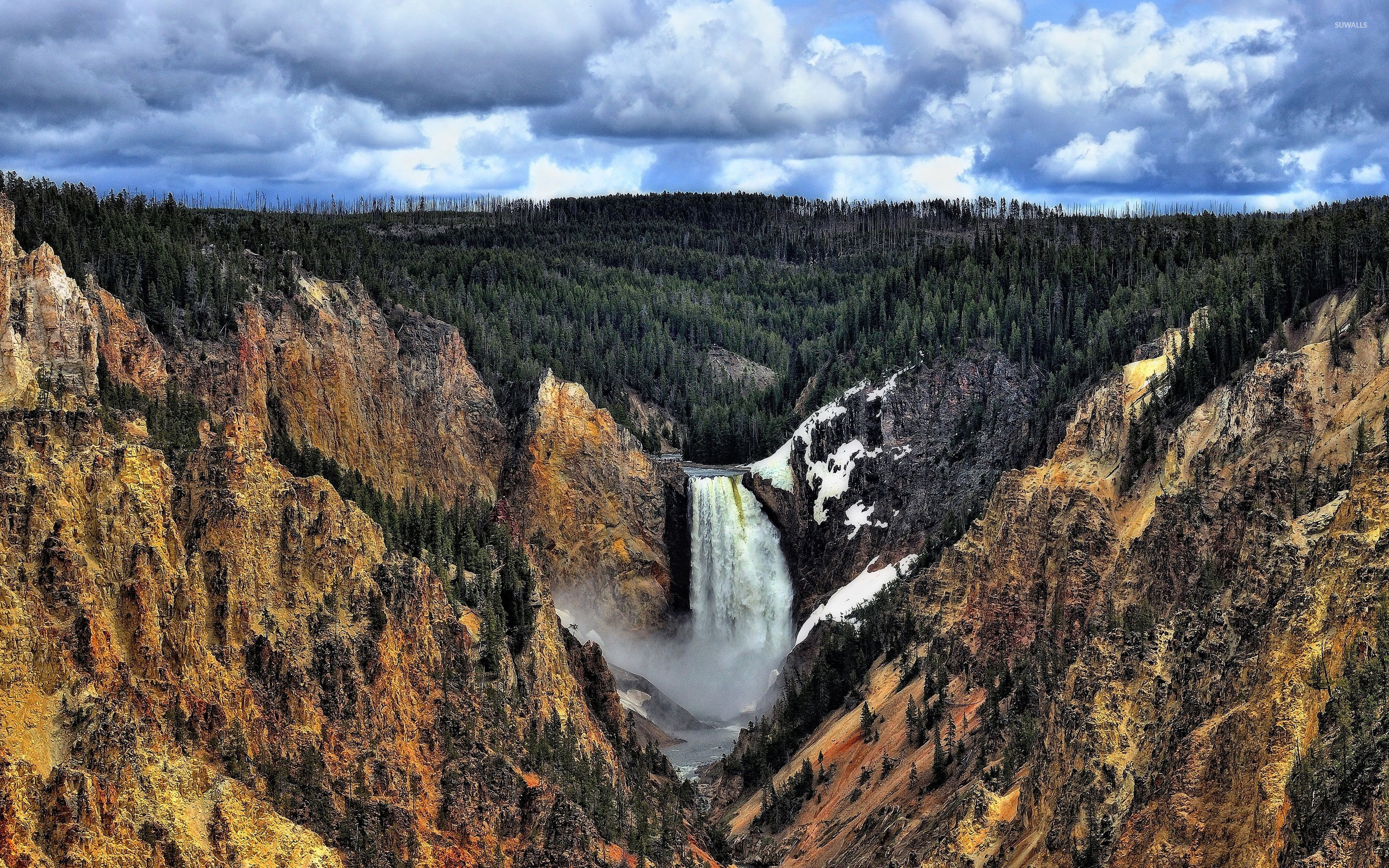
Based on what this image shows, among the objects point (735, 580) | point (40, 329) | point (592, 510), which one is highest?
point (40, 329)

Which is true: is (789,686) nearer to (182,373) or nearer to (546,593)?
(546,593)

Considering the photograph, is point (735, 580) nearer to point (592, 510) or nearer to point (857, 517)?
point (857, 517)

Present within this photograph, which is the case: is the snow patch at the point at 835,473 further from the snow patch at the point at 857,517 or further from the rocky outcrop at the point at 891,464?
the snow patch at the point at 857,517

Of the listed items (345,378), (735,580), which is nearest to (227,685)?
(345,378)

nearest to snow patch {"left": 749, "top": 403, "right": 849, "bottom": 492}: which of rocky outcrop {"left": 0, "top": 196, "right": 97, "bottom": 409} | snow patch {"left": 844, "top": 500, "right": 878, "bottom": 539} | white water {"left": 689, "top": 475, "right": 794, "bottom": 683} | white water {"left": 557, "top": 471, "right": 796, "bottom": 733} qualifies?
white water {"left": 557, "top": 471, "right": 796, "bottom": 733}

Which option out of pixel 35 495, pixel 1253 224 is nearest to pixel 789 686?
pixel 35 495

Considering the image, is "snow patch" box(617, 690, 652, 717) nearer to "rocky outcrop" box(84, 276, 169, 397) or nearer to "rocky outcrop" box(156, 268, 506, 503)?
"rocky outcrop" box(156, 268, 506, 503)
